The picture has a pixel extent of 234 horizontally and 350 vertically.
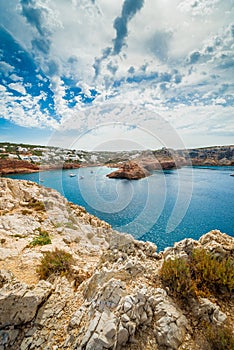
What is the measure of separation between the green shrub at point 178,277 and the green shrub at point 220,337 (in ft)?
1.80

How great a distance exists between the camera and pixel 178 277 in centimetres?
329

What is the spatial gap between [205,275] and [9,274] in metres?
4.50

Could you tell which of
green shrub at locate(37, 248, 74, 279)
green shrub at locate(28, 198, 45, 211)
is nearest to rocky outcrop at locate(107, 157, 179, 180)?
green shrub at locate(28, 198, 45, 211)

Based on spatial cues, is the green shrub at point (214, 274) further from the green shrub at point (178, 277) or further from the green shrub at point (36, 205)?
the green shrub at point (36, 205)

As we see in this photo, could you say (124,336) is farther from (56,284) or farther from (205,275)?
(56,284)

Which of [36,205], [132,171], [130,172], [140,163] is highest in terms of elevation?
[140,163]

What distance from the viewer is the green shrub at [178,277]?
122 inches

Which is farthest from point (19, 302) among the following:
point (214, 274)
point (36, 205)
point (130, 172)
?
point (130, 172)

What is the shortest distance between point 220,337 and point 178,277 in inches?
38.9

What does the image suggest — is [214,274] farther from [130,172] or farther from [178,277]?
[130,172]

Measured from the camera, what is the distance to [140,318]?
2.78 meters

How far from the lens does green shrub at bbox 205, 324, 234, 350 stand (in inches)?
91.4

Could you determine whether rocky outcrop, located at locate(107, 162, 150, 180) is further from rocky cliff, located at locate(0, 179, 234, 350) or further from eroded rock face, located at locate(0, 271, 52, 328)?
eroded rock face, located at locate(0, 271, 52, 328)

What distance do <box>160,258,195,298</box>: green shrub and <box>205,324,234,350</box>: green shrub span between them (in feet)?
1.80
